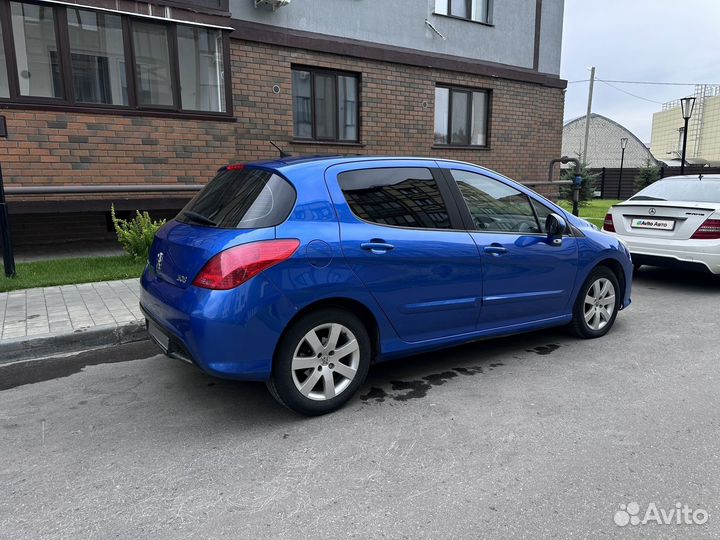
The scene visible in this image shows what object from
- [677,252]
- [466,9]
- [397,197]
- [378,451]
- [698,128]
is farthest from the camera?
[698,128]

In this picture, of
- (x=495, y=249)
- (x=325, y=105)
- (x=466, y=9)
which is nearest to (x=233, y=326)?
(x=495, y=249)

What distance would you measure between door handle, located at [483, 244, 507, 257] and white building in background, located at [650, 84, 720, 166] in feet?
227

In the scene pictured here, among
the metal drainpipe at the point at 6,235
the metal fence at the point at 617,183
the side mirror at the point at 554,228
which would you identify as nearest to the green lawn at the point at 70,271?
the metal drainpipe at the point at 6,235

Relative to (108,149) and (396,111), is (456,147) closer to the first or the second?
(396,111)

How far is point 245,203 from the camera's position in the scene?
3357 mm

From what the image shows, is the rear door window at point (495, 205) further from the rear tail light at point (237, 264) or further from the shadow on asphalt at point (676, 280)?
the shadow on asphalt at point (676, 280)

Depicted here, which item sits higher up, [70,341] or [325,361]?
[325,361]

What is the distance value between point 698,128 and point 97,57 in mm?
79155

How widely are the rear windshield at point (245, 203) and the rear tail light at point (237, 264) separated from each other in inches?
7.1

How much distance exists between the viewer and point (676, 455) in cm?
292

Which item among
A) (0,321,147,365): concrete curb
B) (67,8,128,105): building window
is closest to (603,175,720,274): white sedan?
(0,321,147,365): concrete curb

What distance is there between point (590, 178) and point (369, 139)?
15.8 m

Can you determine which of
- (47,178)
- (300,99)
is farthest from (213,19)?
(47,178)

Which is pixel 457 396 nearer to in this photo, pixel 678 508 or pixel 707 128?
pixel 678 508
